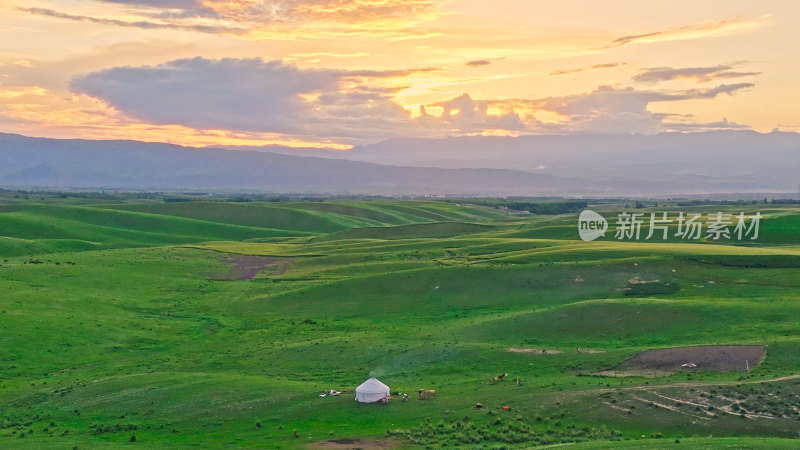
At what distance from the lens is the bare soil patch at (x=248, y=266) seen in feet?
347

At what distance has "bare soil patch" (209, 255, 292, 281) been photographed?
105750 millimetres

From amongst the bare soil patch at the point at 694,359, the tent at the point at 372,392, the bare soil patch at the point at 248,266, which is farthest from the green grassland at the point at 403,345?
the bare soil patch at the point at 248,266

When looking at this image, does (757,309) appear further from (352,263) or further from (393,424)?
(352,263)

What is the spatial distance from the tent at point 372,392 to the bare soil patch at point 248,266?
63.9 meters

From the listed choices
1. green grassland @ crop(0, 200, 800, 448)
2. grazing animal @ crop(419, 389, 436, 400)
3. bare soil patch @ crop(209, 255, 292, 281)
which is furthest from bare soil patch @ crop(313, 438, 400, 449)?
bare soil patch @ crop(209, 255, 292, 281)

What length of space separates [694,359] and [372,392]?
848 inches

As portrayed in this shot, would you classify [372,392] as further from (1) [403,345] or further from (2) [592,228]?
(2) [592,228]

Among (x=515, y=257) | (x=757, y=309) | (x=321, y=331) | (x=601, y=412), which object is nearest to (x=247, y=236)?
(x=515, y=257)

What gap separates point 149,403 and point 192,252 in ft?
278

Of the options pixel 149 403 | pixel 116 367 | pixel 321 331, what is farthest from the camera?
pixel 321 331

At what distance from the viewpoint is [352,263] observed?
109 meters

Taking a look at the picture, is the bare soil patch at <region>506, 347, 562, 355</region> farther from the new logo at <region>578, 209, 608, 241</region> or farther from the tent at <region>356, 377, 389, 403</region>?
the new logo at <region>578, 209, 608, 241</region>

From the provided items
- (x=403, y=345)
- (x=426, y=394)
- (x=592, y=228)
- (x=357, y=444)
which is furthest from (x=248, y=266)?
(x=357, y=444)

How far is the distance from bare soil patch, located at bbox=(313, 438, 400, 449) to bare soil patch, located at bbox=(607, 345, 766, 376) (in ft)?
58.9
